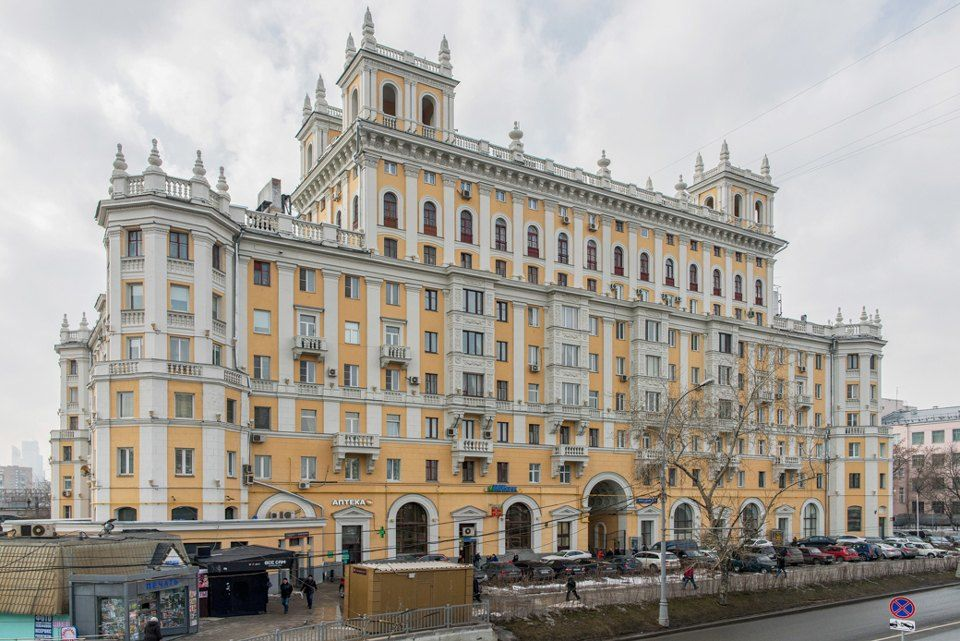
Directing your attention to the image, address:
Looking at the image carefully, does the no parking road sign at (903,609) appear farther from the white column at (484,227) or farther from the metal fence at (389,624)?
the white column at (484,227)

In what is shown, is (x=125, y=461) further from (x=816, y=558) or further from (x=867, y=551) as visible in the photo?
(x=867, y=551)

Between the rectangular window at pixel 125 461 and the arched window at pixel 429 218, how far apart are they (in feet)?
87.4

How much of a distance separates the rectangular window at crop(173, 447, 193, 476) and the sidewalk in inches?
353

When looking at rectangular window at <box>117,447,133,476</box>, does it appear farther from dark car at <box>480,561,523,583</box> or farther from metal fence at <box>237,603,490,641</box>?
dark car at <box>480,561,523,583</box>

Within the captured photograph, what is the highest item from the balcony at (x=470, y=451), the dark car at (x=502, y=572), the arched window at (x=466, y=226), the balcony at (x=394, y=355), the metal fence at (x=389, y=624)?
the arched window at (x=466, y=226)

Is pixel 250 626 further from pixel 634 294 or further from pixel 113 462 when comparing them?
pixel 634 294

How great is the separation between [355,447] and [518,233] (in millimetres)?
22931

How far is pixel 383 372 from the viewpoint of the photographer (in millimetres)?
56906

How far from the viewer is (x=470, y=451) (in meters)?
58.2

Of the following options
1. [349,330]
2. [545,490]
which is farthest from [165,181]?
[545,490]

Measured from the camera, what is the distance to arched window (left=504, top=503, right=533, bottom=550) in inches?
2416

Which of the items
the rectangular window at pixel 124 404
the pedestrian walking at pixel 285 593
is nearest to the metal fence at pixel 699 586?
the pedestrian walking at pixel 285 593

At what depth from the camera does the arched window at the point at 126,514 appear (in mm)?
43906

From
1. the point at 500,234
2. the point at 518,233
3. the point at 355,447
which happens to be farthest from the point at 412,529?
the point at 518,233
